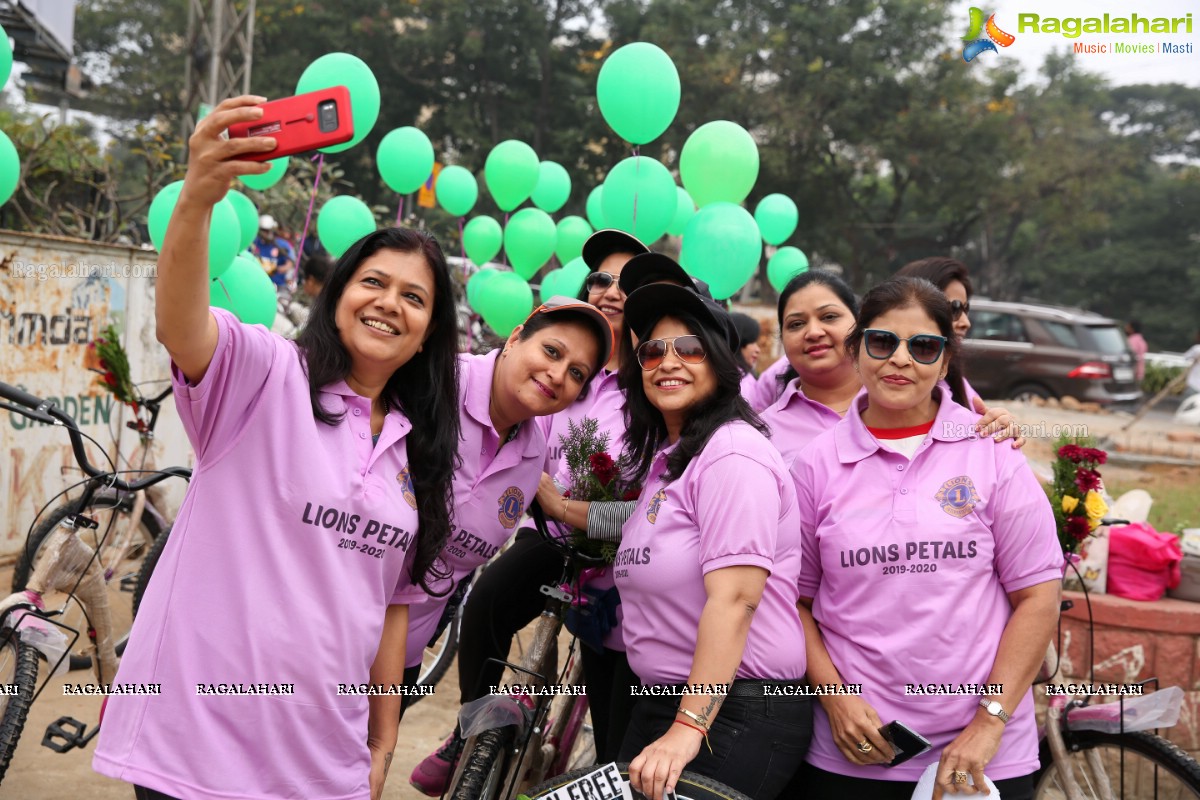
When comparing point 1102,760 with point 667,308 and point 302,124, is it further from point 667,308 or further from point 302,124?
point 302,124

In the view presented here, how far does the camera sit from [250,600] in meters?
1.76

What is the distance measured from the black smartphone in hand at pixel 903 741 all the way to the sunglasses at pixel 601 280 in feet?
5.71

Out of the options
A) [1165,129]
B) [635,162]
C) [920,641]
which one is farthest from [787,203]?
[1165,129]

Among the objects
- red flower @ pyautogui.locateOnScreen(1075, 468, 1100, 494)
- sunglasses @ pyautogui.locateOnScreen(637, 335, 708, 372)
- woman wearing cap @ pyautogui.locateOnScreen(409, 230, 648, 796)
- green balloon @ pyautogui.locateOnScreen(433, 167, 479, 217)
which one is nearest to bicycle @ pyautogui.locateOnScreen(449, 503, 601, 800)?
woman wearing cap @ pyautogui.locateOnScreen(409, 230, 648, 796)

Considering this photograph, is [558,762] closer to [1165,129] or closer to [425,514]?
[425,514]

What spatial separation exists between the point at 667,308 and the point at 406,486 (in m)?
0.79

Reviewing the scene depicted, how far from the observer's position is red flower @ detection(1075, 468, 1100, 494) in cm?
283

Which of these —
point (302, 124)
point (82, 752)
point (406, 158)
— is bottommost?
point (82, 752)

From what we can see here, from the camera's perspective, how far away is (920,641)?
7.07 ft

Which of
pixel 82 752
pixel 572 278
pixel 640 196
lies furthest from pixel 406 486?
pixel 572 278

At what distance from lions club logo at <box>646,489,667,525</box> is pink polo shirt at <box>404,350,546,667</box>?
462mm

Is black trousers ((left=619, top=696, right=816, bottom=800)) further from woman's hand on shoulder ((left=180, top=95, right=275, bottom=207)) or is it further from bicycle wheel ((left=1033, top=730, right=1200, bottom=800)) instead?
woman's hand on shoulder ((left=180, top=95, right=275, bottom=207))

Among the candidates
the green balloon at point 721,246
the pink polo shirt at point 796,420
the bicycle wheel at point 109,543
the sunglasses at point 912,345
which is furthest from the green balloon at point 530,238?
the sunglasses at point 912,345

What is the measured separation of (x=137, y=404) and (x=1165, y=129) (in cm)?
3944
